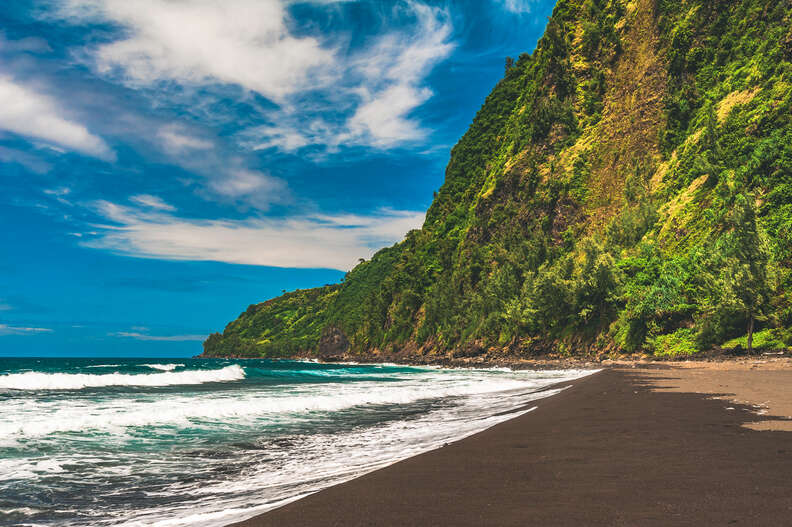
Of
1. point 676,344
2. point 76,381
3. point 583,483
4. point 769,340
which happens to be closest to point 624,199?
point 676,344

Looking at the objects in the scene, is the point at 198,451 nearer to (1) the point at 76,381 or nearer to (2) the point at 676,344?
(1) the point at 76,381

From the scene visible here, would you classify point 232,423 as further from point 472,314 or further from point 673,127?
point 472,314

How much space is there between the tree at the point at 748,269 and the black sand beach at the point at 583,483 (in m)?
28.1

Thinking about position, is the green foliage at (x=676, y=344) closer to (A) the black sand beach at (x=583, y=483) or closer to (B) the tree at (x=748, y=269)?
(B) the tree at (x=748, y=269)

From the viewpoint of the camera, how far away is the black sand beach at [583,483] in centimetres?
356

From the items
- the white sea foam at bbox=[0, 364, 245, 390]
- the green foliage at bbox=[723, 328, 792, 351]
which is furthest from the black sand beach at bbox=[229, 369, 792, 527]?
the white sea foam at bbox=[0, 364, 245, 390]

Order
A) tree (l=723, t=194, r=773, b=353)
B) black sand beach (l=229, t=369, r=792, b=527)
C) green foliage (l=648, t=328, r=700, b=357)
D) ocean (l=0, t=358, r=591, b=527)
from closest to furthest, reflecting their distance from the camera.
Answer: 1. black sand beach (l=229, t=369, r=792, b=527)
2. ocean (l=0, t=358, r=591, b=527)
3. tree (l=723, t=194, r=773, b=353)
4. green foliage (l=648, t=328, r=700, b=357)

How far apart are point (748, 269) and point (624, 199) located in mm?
28299

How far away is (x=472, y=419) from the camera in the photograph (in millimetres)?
11883

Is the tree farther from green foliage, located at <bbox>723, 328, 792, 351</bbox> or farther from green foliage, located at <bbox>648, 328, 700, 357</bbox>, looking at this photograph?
green foliage, located at <bbox>648, 328, 700, 357</bbox>

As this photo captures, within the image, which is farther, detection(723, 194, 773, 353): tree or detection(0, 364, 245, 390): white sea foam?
detection(0, 364, 245, 390): white sea foam

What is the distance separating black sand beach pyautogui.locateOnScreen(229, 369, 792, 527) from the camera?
356 cm

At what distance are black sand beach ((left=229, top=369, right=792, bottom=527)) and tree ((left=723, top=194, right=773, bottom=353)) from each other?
→ 92.2ft

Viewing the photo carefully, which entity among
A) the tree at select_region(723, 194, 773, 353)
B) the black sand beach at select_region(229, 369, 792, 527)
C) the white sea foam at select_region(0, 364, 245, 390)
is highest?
the tree at select_region(723, 194, 773, 353)
